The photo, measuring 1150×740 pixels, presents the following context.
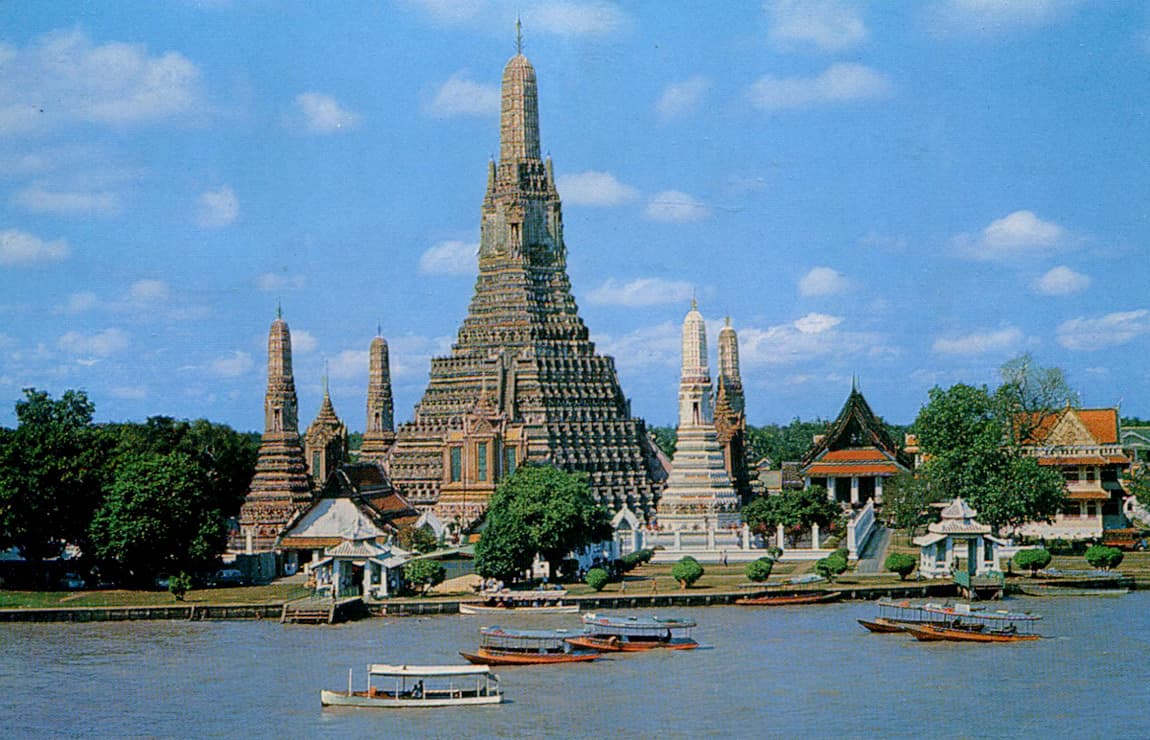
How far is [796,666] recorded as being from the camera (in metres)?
44.2

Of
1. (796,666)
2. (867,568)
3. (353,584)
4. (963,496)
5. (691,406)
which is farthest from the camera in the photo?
(691,406)

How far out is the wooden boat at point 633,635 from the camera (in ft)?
156

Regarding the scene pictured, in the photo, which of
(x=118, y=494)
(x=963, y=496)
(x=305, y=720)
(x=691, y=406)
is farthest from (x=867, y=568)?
(x=305, y=720)

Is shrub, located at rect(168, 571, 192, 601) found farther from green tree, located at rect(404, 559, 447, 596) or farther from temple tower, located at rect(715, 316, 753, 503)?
temple tower, located at rect(715, 316, 753, 503)

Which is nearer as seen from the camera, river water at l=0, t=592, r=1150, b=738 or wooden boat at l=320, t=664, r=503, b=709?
river water at l=0, t=592, r=1150, b=738

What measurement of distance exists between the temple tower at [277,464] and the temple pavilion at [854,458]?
99.0 ft

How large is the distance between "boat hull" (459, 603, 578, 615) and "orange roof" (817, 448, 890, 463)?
41.5 metres

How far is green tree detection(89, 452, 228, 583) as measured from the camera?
201ft

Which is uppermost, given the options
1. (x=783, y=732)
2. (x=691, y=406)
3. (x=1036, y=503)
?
(x=691, y=406)

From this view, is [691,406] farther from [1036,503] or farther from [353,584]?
[353,584]

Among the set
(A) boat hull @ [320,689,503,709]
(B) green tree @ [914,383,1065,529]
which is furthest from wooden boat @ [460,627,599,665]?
(B) green tree @ [914,383,1065,529]

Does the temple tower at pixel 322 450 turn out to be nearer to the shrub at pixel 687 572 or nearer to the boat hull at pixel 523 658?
the shrub at pixel 687 572

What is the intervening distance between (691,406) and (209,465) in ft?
83.6

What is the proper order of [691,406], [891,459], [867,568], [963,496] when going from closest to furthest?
[867,568], [963,496], [691,406], [891,459]
